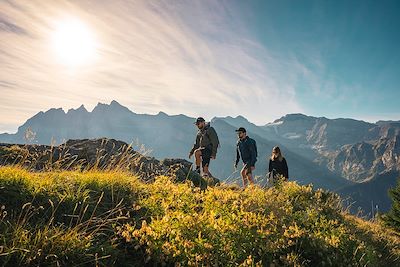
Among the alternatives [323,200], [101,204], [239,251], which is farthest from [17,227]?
[323,200]

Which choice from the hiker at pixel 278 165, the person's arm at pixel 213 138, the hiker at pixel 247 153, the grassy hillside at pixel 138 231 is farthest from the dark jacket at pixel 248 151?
the grassy hillside at pixel 138 231

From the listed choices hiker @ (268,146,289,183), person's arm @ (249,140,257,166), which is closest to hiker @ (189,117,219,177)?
person's arm @ (249,140,257,166)

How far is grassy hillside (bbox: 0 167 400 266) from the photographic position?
4.43m

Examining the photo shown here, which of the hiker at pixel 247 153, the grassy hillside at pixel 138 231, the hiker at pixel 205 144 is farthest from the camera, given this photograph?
the hiker at pixel 205 144

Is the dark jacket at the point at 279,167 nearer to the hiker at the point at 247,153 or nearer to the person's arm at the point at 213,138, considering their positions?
the hiker at the point at 247,153

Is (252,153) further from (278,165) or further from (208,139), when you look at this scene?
(208,139)

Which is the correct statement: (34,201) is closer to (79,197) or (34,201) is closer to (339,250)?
(79,197)

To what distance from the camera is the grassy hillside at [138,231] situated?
14.5 feet

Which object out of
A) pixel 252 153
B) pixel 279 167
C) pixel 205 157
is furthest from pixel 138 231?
pixel 279 167

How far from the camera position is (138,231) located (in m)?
4.81

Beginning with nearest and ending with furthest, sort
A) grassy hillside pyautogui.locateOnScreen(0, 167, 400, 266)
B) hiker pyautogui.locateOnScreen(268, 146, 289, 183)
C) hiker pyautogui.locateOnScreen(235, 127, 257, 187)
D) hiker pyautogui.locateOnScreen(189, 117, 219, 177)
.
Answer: grassy hillside pyautogui.locateOnScreen(0, 167, 400, 266)
hiker pyautogui.locateOnScreen(268, 146, 289, 183)
hiker pyautogui.locateOnScreen(235, 127, 257, 187)
hiker pyautogui.locateOnScreen(189, 117, 219, 177)

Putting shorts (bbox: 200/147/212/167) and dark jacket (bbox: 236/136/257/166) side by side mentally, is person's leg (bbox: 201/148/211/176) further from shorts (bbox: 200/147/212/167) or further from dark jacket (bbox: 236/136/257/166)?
dark jacket (bbox: 236/136/257/166)

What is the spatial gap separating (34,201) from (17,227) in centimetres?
108

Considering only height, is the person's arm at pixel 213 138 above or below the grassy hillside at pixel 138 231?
→ above
